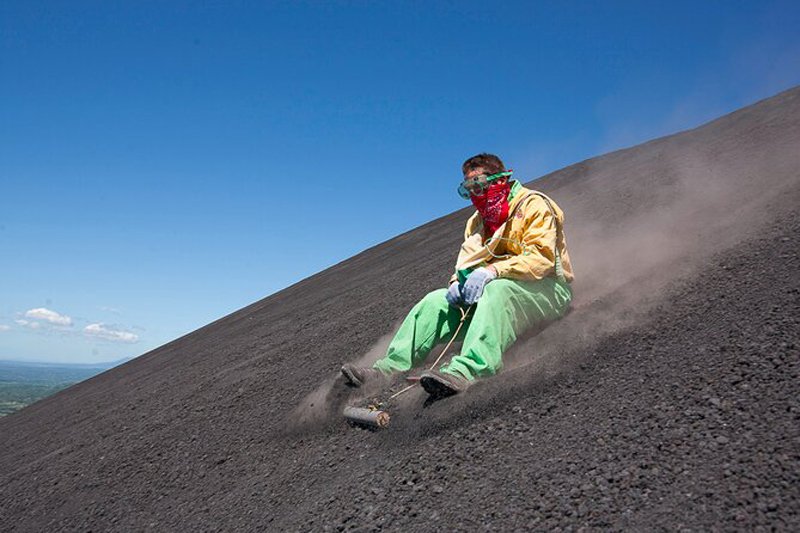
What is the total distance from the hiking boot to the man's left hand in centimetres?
87

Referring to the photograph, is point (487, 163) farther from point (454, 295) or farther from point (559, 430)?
point (559, 430)

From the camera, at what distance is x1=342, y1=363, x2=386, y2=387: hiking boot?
3848mm

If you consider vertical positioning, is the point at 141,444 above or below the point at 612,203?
below

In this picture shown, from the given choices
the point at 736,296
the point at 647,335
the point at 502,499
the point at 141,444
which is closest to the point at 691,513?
the point at 502,499

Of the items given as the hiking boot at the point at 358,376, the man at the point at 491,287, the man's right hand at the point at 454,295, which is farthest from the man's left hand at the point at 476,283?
the hiking boot at the point at 358,376

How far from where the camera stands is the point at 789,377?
2355 mm

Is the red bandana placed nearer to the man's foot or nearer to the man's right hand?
the man's right hand

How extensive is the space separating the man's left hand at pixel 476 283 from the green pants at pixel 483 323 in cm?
4

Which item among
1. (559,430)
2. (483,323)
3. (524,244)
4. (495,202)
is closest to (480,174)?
(495,202)

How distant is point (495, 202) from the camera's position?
4.01m

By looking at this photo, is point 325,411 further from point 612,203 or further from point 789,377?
point 612,203

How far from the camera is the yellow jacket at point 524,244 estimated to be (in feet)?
11.8

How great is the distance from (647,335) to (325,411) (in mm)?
2159

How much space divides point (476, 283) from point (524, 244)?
467 mm
